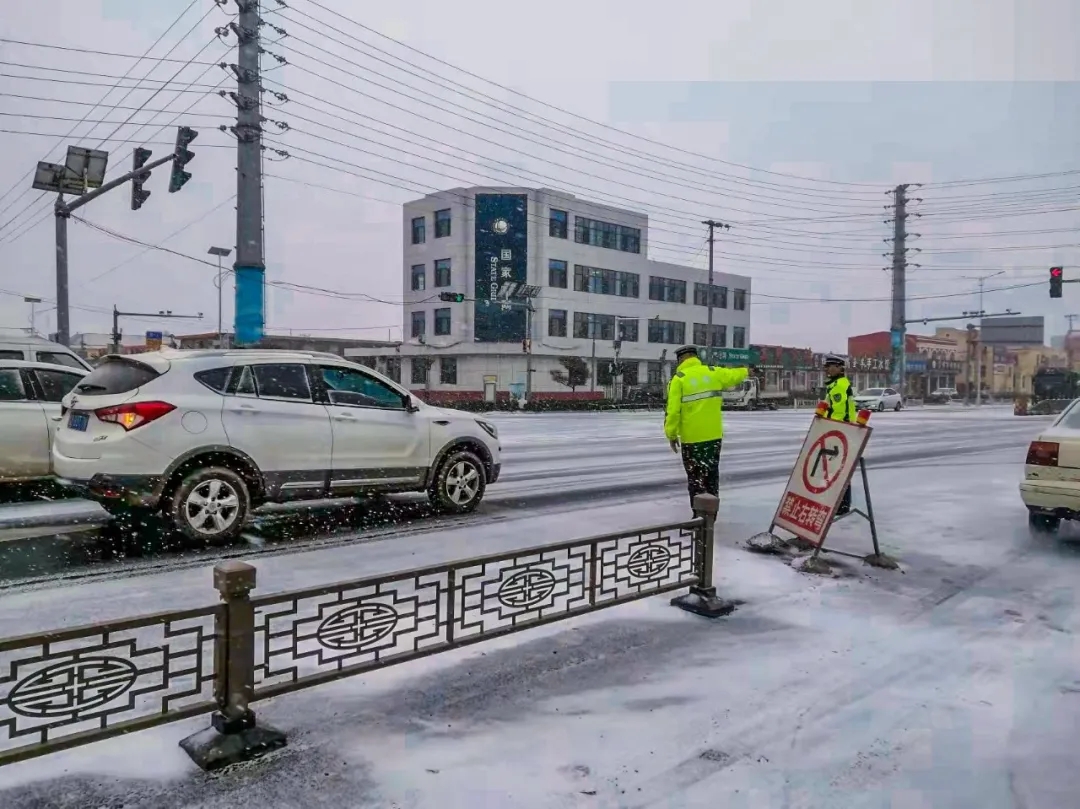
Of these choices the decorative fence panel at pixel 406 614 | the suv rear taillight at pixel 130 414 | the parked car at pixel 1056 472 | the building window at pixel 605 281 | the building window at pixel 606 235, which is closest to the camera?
the decorative fence panel at pixel 406 614

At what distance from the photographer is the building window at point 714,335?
6341cm

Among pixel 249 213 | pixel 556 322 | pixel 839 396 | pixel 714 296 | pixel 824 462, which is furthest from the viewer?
pixel 714 296

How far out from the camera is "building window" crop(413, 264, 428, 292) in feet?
175

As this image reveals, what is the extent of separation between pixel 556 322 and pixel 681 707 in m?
48.7

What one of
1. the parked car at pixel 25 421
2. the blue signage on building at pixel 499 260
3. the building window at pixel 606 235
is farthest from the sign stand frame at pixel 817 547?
the building window at pixel 606 235

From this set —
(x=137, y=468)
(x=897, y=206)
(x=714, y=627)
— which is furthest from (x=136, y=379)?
(x=897, y=206)

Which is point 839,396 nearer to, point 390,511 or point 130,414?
point 390,511

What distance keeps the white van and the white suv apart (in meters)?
3.62

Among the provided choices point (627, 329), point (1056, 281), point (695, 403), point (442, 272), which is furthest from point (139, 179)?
point (627, 329)

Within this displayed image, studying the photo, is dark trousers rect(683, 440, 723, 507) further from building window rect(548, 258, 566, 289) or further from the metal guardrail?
building window rect(548, 258, 566, 289)

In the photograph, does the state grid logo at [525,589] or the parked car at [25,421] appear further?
the parked car at [25,421]

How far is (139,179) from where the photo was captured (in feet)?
49.3

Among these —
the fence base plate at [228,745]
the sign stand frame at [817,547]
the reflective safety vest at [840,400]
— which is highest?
the reflective safety vest at [840,400]

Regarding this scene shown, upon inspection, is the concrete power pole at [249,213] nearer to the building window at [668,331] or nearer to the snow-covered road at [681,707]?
the snow-covered road at [681,707]
